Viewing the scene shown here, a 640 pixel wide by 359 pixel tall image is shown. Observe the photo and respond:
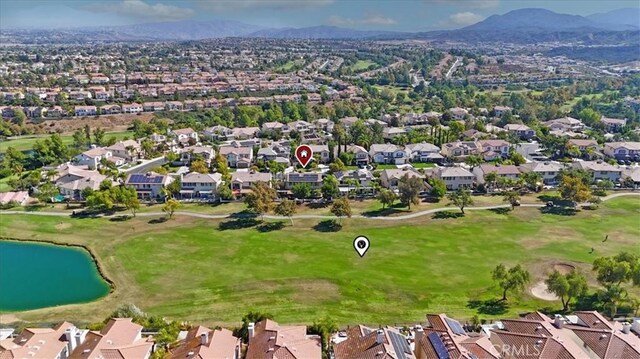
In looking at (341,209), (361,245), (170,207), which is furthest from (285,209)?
(170,207)

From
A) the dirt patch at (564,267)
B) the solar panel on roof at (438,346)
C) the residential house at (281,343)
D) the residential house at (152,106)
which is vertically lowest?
the dirt patch at (564,267)

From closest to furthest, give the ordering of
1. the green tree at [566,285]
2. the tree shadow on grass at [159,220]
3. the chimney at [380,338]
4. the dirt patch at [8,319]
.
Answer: the chimney at [380,338], the green tree at [566,285], the dirt patch at [8,319], the tree shadow on grass at [159,220]

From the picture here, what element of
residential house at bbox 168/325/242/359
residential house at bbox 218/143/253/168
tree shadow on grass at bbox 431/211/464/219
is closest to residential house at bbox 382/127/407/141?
residential house at bbox 218/143/253/168

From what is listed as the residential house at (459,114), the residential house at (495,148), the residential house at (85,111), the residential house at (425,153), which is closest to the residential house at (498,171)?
the residential house at (425,153)

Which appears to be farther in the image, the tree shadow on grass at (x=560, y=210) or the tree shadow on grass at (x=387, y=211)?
the tree shadow on grass at (x=387, y=211)

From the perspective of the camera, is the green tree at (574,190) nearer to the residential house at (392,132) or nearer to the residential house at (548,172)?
the residential house at (548,172)

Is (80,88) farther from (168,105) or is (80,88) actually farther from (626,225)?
(626,225)

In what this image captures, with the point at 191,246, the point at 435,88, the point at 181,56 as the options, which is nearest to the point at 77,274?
the point at 191,246

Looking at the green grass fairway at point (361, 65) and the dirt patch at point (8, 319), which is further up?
the green grass fairway at point (361, 65)
